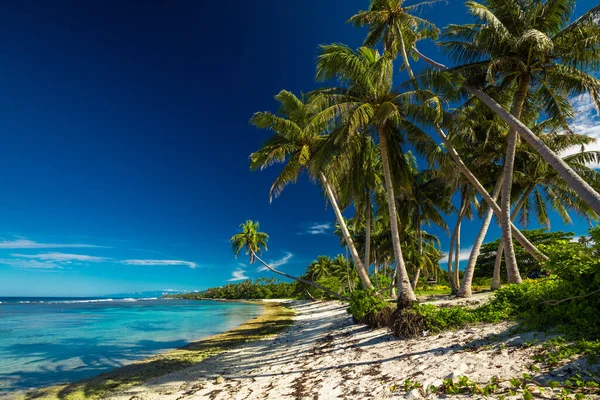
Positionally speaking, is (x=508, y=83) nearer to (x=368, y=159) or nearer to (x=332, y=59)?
(x=368, y=159)

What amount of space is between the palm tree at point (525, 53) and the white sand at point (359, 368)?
20.6 feet

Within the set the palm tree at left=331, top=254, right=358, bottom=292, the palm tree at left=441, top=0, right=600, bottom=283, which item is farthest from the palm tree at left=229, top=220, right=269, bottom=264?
the palm tree at left=441, top=0, right=600, bottom=283

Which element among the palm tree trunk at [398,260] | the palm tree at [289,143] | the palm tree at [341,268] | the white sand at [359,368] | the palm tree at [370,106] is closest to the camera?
the white sand at [359,368]

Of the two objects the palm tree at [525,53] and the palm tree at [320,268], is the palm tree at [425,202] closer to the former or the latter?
the palm tree at [525,53]

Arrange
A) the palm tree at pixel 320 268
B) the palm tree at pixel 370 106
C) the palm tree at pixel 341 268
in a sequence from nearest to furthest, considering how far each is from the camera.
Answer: the palm tree at pixel 370 106, the palm tree at pixel 341 268, the palm tree at pixel 320 268

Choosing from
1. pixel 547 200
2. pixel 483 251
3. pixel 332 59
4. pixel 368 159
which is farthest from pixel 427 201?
pixel 483 251

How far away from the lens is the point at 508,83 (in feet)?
39.1

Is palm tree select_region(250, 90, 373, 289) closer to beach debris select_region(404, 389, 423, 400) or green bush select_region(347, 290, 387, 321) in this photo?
green bush select_region(347, 290, 387, 321)

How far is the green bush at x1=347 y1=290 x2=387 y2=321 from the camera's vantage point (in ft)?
33.8

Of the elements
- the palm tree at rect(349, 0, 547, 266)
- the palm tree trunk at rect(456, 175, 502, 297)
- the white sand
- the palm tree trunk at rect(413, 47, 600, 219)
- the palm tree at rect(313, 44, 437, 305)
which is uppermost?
the palm tree at rect(349, 0, 547, 266)

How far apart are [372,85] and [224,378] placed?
10751mm

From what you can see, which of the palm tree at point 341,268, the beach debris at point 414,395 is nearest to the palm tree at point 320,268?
the palm tree at point 341,268

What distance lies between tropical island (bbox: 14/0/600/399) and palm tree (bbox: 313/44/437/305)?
57 millimetres

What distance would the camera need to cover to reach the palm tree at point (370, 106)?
10219mm
